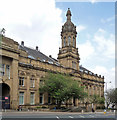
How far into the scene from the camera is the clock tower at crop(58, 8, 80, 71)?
60.8m

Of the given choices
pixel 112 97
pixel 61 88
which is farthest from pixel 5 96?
pixel 112 97

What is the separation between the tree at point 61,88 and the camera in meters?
44.5

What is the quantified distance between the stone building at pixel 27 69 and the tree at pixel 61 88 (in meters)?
2.93

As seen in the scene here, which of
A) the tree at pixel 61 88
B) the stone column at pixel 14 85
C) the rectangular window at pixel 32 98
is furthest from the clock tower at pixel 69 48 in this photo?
the stone column at pixel 14 85

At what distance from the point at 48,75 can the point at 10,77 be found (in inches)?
463

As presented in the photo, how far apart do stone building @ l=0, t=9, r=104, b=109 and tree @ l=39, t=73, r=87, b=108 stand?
293 centimetres

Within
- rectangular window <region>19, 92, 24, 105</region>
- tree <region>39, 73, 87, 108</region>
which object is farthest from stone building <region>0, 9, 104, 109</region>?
tree <region>39, 73, 87, 108</region>

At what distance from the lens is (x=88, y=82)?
236 feet

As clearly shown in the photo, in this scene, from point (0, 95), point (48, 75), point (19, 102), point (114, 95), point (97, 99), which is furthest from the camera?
point (114, 95)

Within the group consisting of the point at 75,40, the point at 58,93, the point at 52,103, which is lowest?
the point at 52,103

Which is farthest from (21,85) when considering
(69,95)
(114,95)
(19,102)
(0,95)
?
(114,95)

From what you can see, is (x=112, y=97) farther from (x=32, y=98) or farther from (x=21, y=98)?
(x=21, y=98)

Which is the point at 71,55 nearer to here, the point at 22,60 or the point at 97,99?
the point at 97,99

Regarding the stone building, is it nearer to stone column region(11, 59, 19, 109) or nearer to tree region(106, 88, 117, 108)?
stone column region(11, 59, 19, 109)
